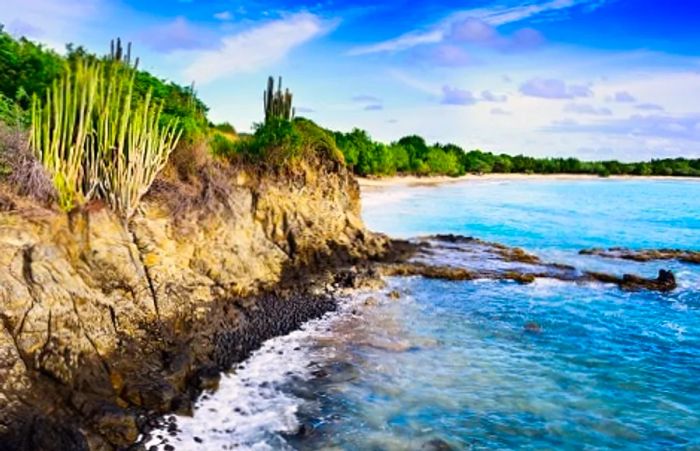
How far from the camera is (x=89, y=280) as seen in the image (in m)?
10.1

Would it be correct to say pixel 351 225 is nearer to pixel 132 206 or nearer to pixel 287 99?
pixel 287 99

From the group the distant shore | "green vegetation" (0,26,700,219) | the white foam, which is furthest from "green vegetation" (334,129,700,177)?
the white foam

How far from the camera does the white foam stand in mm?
8672

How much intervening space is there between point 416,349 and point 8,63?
1192 cm

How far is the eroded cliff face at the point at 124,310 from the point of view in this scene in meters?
8.40

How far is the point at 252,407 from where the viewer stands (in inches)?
386

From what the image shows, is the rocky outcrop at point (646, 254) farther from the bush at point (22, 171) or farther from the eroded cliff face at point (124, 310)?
the bush at point (22, 171)

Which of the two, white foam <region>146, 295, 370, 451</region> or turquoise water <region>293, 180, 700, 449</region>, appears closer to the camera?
white foam <region>146, 295, 370, 451</region>

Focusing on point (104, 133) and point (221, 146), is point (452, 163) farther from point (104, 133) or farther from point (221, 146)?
point (104, 133)

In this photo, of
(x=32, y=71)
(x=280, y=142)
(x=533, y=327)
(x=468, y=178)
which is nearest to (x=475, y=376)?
(x=533, y=327)

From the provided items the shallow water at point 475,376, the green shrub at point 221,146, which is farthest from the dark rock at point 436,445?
the green shrub at point 221,146

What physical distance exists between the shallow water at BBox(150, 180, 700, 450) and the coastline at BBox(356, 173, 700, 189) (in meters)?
38.3

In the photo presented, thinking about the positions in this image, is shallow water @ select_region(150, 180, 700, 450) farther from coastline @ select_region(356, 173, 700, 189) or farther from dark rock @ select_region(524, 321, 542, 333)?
coastline @ select_region(356, 173, 700, 189)

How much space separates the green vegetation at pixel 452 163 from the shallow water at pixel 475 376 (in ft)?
130
